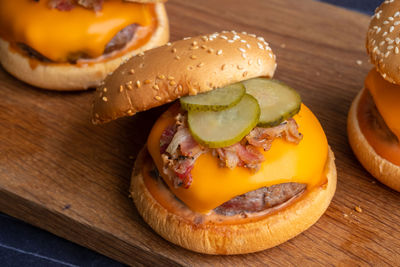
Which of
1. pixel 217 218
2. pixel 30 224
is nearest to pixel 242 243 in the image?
pixel 217 218

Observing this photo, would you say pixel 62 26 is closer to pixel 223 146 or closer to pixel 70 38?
pixel 70 38

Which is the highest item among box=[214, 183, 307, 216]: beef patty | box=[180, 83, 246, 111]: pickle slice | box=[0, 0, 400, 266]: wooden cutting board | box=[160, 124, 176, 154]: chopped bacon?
box=[180, 83, 246, 111]: pickle slice

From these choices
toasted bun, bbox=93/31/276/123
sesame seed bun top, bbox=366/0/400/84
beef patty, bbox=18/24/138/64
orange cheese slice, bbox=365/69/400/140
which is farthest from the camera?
beef patty, bbox=18/24/138/64

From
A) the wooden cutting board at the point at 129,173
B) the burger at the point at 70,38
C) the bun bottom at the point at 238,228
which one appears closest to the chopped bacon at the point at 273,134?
the bun bottom at the point at 238,228

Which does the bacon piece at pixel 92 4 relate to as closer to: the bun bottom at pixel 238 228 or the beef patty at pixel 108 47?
the beef patty at pixel 108 47

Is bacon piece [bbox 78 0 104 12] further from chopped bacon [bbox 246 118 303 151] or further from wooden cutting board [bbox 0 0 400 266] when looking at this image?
chopped bacon [bbox 246 118 303 151]

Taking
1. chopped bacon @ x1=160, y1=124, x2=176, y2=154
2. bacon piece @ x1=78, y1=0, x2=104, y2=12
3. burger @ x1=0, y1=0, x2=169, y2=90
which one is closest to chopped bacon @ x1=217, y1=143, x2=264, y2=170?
chopped bacon @ x1=160, y1=124, x2=176, y2=154

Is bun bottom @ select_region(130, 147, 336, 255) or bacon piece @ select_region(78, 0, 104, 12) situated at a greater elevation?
bacon piece @ select_region(78, 0, 104, 12)
